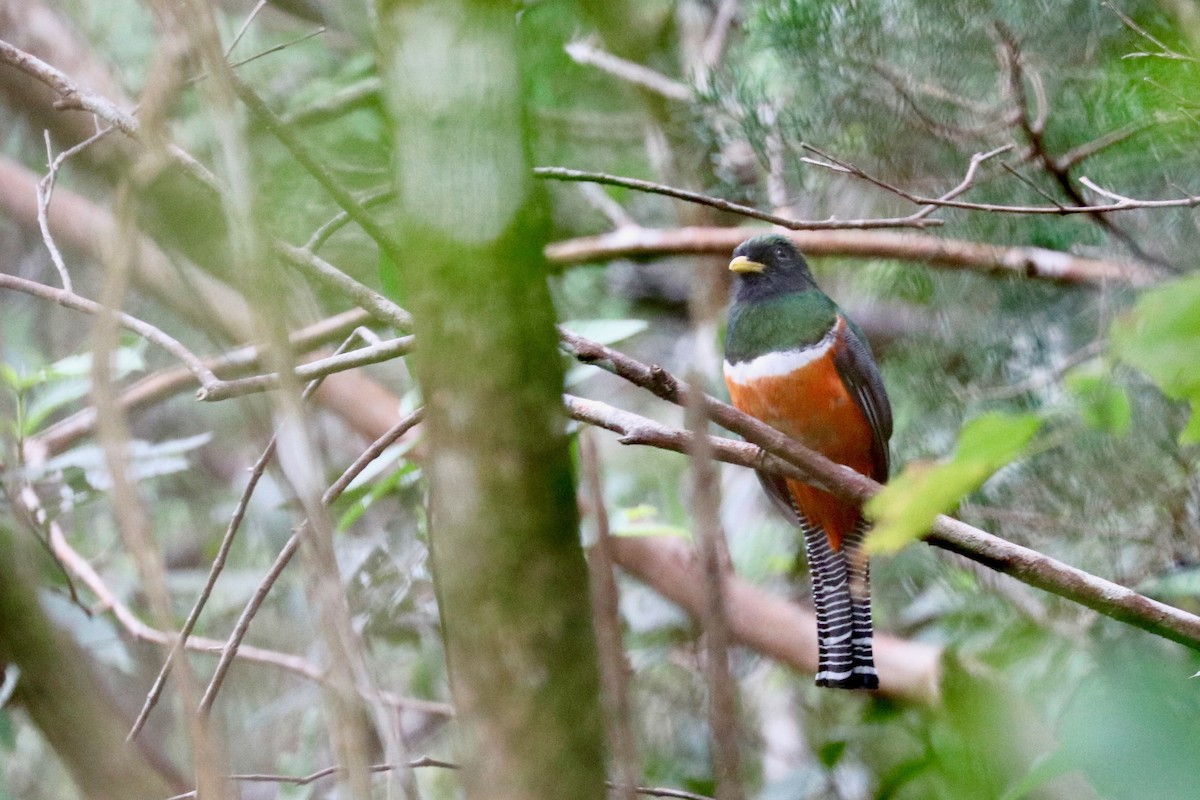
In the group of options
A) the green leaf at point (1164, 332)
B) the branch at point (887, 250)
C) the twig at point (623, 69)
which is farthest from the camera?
the twig at point (623, 69)

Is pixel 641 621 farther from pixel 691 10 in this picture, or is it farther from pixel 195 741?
pixel 195 741

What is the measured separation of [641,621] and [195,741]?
8.49ft

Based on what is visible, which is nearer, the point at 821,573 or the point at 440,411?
the point at 440,411

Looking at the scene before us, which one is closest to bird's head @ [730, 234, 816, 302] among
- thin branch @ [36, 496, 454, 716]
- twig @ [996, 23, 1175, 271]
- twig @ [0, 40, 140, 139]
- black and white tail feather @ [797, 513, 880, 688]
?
black and white tail feather @ [797, 513, 880, 688]

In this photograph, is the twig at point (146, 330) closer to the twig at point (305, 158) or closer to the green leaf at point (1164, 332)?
the twig at point (305, 158)

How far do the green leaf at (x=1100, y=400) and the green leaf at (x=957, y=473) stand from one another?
0.22 feet

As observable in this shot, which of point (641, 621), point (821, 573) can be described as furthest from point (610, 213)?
point (821, 573)

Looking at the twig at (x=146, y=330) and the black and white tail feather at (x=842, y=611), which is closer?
the twig at (x=146, y=330)

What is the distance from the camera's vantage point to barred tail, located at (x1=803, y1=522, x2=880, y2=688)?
2.23 meters

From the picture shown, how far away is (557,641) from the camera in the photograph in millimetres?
694

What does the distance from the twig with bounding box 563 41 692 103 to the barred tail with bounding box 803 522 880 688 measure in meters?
1.31

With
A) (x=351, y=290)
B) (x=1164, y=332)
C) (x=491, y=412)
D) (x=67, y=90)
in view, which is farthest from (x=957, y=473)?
(x=67, y=90)

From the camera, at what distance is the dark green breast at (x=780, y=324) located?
2.67 metres

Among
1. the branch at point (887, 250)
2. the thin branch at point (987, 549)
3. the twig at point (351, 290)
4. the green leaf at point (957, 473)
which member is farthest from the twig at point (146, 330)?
the branch at point (887, 250)
